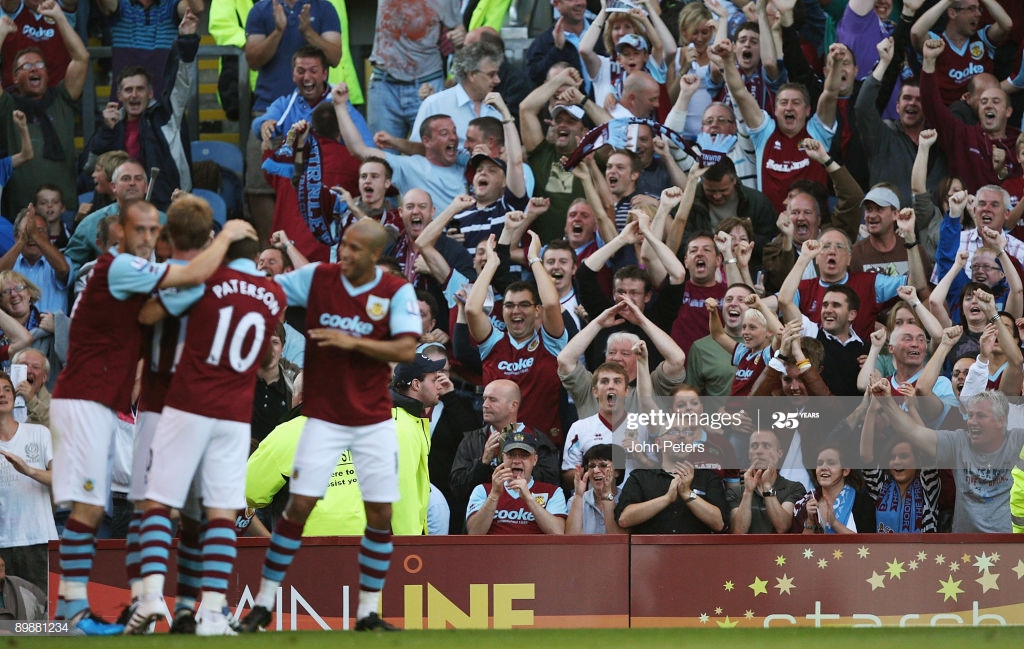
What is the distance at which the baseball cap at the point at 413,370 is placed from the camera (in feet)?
34.9

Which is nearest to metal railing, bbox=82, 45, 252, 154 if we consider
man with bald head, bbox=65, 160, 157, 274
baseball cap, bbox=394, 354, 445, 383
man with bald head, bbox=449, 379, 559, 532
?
man with bald head, bbox=65, 160, 157, 274

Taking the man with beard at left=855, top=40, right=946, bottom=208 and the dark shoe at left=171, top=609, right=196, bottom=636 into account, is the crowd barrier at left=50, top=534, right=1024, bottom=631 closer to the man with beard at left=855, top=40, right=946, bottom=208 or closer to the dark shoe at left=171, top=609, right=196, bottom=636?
the dark shoe at left=171, top=609, right=196, bottom=636

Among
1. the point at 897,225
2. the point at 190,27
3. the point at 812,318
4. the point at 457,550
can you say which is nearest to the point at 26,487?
the point at 457,550

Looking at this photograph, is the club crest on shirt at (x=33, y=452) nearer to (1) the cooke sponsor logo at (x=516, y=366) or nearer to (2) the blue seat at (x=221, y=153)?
(1) the cooke sponsor logo at (x=516, y=366)

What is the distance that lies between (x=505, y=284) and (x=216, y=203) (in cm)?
311

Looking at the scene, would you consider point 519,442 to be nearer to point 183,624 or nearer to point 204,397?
point 204,397

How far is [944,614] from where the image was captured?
1033 centimetres

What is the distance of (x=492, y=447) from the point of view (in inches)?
425

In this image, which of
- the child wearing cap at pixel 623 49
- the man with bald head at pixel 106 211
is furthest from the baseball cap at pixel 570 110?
the man with bald head at pixel 106 211

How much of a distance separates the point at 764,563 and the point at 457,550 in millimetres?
2035

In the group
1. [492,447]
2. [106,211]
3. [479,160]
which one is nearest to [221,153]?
[106,211]

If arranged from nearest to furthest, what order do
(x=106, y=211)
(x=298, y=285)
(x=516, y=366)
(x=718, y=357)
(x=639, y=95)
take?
(x=298, y=285) < (x=718, y=357) < (x=516, y=366) < (x=106, y=211) < (x=639, y=95)

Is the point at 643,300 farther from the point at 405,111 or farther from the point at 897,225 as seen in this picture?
the point at 405,111

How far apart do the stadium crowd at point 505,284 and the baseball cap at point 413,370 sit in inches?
1.0
